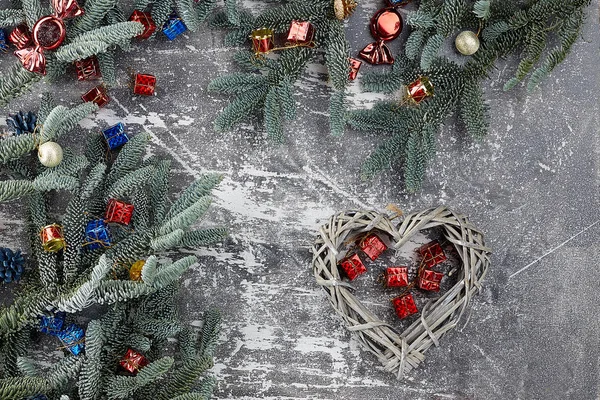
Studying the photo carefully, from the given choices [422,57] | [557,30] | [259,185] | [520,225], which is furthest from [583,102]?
[259,185]

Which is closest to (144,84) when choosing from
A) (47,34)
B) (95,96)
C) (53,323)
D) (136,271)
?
(95,96)

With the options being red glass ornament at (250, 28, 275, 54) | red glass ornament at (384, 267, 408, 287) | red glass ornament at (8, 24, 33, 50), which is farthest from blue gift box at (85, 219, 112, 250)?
red glass ornament at (384, 267, 408, 287)

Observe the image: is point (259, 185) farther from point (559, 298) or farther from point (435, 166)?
point (559, 298)

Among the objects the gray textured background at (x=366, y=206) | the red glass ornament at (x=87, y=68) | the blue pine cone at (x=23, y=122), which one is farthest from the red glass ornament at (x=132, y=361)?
the red glass ornament at (x=87, y=68)

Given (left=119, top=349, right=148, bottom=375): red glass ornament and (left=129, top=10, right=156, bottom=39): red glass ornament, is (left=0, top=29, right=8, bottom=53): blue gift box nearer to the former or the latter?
(left=129, top=10, right=156, bottom=39): red glass ornament

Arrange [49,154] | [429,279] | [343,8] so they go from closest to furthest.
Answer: [49,154]
[343,8]
[429,279]

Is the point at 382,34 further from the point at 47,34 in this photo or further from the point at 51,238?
the point at 51,238

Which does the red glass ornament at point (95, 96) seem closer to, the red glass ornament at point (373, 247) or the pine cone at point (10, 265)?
the pine cone at point (10, 265)
